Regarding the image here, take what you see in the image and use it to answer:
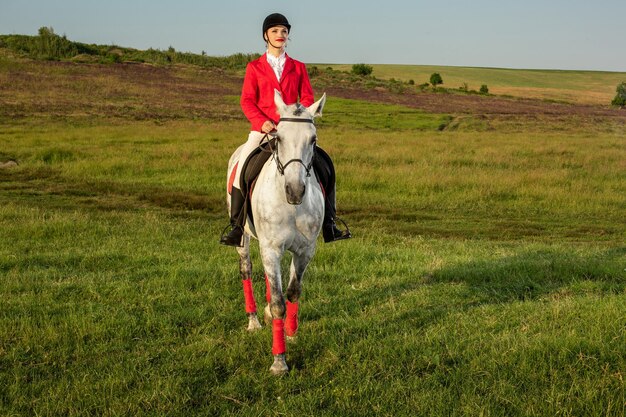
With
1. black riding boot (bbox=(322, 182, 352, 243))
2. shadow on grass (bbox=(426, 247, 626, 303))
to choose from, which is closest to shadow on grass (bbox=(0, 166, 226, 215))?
shadow on grass (bbox=(426, 247, 626, 303))

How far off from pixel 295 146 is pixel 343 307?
3.01 m

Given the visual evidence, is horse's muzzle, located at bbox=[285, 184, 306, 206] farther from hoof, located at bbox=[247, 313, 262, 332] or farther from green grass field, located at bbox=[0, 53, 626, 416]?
hoof, located at bbox=[247, 313, 262, 332]

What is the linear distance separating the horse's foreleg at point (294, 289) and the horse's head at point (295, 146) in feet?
3.99

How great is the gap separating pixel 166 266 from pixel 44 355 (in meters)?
3.48

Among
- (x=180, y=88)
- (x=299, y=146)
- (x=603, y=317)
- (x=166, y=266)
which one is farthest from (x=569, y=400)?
(x=180, y=88)

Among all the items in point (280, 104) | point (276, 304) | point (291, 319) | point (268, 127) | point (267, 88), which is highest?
point (267, 88)

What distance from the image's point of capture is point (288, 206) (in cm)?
562

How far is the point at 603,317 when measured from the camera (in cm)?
640

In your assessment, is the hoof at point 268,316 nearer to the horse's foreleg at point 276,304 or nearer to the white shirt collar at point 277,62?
the horse's foreleg at point 276,304

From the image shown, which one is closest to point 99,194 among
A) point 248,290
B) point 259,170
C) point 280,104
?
point 248,290

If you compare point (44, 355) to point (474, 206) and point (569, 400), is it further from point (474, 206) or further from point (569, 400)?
point (474, 206)

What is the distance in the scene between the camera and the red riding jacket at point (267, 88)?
20.9ft

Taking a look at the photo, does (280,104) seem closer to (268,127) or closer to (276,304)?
(268,127)

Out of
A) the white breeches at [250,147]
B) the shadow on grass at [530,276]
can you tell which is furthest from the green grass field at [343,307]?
the white breeches at [250,147]
